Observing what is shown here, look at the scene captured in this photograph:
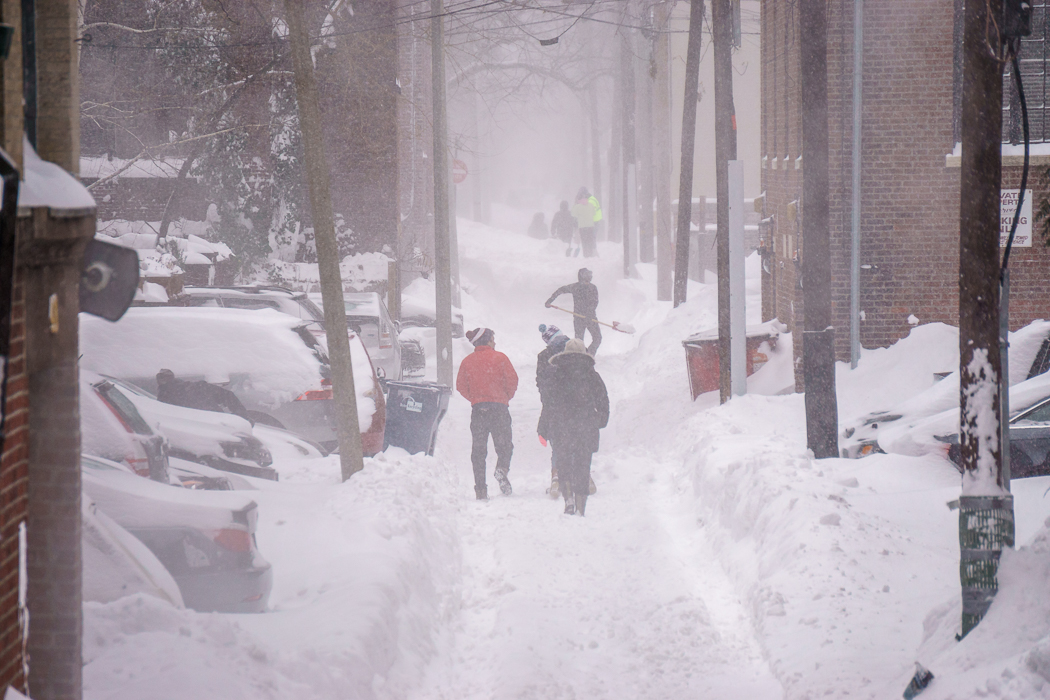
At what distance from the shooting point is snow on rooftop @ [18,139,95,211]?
3490mm

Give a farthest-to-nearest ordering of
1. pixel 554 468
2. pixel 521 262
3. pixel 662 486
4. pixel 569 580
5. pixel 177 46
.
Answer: pixel 521 262
pixel 177 46
pixel 662 486
pixel 554 468
pixel 569 580

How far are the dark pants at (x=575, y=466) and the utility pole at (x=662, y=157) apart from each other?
16.7 metres

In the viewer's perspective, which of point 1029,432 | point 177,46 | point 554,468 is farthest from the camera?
point 177,46

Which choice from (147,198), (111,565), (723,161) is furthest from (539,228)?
→ (111,565)

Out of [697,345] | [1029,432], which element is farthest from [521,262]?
[1029,432]

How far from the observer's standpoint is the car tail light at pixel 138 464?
6.87 m

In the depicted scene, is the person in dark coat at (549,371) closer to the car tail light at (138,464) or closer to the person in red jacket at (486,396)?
the person in red jacket at (486,396)

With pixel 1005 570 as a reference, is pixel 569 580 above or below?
below

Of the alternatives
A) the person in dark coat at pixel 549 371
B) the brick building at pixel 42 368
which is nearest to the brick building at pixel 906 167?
the person in dark coat at pixel 549 371

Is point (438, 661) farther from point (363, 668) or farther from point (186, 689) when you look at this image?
point (186, 689)

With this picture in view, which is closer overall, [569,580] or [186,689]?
[186,689]

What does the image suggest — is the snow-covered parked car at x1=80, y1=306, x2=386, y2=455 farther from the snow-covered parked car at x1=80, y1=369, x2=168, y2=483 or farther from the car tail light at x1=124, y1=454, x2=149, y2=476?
the car tail light at x1=124, y1=454, x2=149, y2=476

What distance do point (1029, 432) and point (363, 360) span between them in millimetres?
6512

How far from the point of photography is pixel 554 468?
1085 centimetres
